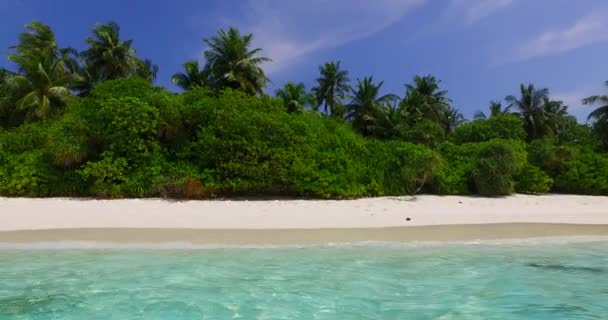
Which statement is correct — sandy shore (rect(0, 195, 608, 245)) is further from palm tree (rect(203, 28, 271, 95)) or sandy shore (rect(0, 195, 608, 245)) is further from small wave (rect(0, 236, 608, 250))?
palm tree (rect(203, 28, 271, 95))

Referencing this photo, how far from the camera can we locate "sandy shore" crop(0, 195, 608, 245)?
9.02 m

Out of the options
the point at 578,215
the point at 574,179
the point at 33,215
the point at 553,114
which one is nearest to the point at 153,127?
the point at 33,215

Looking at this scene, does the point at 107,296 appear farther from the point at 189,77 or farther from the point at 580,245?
the point at 189,77

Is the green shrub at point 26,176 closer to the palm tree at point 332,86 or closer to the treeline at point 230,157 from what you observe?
the treeline at point 230,157

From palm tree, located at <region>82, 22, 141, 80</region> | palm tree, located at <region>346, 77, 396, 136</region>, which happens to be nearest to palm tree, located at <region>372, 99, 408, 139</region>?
palm tree, located at <region>346, 77, 396, 136</region>

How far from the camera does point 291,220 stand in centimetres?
1122

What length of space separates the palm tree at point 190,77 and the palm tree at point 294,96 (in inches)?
228

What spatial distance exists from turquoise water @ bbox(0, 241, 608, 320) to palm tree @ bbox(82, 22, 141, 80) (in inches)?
931

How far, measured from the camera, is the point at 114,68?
28.3 metres

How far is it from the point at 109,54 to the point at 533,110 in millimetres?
35140

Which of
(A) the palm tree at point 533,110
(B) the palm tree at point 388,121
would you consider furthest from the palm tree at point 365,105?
(A) the palm tree at point 533,110

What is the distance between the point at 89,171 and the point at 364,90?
24.6 meters

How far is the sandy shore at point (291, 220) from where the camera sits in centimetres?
902

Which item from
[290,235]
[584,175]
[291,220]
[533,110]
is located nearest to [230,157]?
[291,220]
